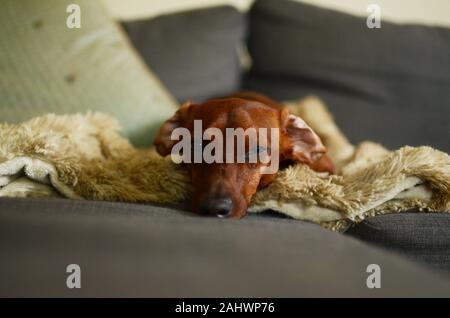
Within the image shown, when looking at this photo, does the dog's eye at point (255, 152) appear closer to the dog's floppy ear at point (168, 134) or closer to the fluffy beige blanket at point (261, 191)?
the fluffy beige blanket at point (261, 191)

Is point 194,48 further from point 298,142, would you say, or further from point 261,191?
point 261,191

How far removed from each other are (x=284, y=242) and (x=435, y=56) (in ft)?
4.44

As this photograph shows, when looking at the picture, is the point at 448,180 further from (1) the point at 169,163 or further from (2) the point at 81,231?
(2) the point at 81,231

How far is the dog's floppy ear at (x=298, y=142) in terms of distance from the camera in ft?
4.40

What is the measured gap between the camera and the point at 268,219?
111 centimetres

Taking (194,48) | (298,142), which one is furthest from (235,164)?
(194,48)

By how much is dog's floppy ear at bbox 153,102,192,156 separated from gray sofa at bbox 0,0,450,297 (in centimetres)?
28

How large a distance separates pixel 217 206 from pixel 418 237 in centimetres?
45

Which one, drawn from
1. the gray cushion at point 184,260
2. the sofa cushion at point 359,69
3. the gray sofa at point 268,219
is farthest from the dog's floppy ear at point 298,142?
→ the sofa cushion at point 359,69

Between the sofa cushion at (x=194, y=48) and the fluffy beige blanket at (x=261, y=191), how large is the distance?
726 millimetres

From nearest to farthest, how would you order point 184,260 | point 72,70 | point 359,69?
point 184,260 → point 72,70 → point 359,69

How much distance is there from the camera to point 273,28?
6.72ft

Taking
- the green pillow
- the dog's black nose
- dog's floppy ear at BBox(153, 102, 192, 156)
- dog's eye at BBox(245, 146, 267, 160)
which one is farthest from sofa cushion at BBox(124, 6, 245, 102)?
the dog's black nose
